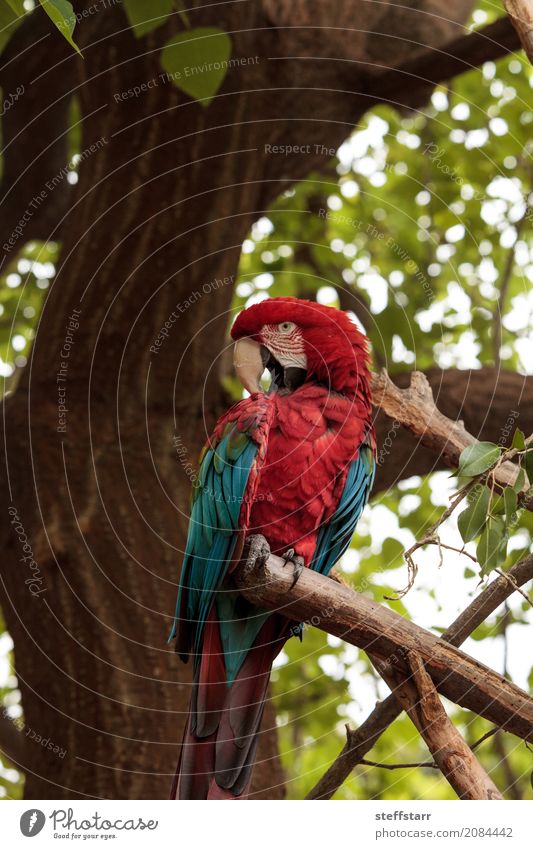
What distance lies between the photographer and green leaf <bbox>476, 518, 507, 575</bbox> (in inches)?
36.9

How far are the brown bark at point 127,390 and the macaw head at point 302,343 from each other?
602 millimetres

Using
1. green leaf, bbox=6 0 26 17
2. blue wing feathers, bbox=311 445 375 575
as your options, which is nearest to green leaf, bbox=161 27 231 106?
green leaf, bbox=6 0 26 17

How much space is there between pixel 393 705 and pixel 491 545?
0.39 meters

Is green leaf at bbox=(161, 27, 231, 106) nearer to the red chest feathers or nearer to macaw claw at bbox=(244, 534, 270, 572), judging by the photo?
the red chest feathers

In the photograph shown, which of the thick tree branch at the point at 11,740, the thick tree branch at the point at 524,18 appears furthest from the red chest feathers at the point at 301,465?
the thick tree branch at the point at 11,740

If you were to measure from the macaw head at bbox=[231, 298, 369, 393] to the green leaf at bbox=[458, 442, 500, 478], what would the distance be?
1.07 ft

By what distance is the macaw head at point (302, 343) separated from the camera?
125 cm

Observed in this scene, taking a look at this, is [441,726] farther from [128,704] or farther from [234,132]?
→ [234,132]

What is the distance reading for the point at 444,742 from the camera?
Answer: 3.46 feet

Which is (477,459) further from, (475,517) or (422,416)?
A: (422,416)

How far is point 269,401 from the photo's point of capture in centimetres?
122

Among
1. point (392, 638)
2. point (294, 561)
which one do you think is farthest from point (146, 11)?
point (392, 638)
